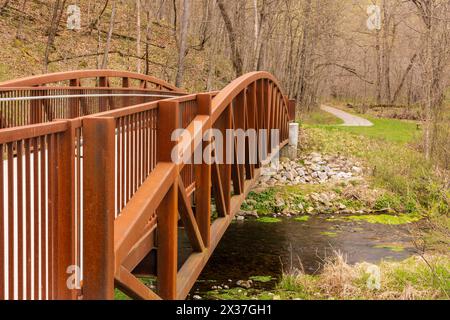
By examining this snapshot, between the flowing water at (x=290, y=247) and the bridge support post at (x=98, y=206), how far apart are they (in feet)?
24.0

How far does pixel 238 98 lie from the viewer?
1083cm

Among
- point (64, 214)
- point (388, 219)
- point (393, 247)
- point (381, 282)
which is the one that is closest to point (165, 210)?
point (64, 214)

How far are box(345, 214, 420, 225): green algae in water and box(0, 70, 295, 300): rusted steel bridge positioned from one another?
9314mm

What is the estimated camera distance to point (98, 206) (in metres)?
3.95

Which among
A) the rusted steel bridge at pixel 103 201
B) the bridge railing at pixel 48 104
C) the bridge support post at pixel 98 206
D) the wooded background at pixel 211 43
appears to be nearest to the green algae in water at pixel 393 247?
the rusted steel bridge at pixel 103 201

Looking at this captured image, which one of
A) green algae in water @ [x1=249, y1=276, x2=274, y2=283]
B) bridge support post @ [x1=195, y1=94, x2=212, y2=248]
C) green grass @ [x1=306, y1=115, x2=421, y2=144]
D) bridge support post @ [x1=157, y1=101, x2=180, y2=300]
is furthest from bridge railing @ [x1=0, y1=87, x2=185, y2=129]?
green grass @ [x1=306, y1=115, x2=421, y2=144]

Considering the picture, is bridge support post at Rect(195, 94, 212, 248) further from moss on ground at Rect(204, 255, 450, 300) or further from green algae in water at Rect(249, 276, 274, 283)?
green algae in water at Rect(249, 276, 274, 283)

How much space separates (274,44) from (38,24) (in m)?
14.9

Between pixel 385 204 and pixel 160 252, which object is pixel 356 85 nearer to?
pixel 385 204

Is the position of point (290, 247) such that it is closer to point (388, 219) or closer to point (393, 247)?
point (393, 247)

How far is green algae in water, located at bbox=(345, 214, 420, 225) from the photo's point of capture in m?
17.5

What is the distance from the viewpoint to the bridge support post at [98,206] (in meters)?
3.91

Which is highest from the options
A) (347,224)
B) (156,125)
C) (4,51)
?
(4,51)
